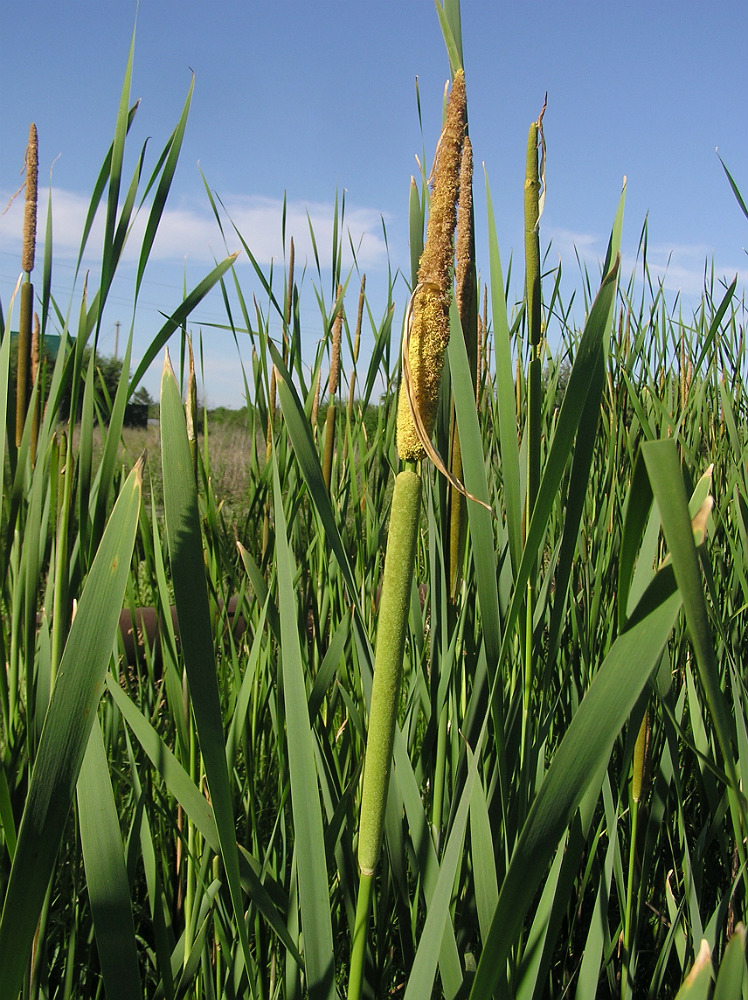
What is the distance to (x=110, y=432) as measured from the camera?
1.48 feet

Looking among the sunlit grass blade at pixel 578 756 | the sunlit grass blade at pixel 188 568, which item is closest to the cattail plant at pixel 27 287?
the sunlit grass blade at pixel 188 568

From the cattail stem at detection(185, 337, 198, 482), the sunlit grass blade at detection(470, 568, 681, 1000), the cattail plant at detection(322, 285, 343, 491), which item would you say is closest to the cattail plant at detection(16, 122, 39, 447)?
the cattail stem at detection(185, 337, 198, 482)

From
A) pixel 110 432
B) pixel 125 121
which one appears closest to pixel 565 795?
pixel 110 432

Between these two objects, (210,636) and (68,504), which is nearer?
(210,636)

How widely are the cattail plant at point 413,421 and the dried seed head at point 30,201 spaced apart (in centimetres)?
65

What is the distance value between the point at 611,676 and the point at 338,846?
1.40 ft

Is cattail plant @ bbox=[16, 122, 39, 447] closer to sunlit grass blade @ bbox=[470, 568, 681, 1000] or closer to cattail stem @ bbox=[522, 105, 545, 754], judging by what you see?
cattail stem @ bbox=[522, 105, 545, 754]

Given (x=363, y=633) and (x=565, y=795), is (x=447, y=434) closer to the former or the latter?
(x=363, y=633)

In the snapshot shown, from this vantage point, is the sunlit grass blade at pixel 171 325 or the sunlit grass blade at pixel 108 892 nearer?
the sunlit grass blade at pixel 108 892

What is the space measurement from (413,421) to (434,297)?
0.06m

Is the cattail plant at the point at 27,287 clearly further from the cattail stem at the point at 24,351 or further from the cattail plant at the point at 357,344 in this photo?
the cattail plant at the point at 357,344

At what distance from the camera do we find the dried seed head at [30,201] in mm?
834

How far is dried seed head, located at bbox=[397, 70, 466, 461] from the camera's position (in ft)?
1.13

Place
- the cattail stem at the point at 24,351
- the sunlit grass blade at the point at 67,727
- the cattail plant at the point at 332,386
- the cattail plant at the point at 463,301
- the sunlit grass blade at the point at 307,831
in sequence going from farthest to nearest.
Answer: the cattail plant at the point at 332,386
the cattail stem at the point at 24,351
the cattail plant at the point at 463,301
the sunlit grass blade at the point at 307,831
the sunlit grass blade at the point at 67,727
